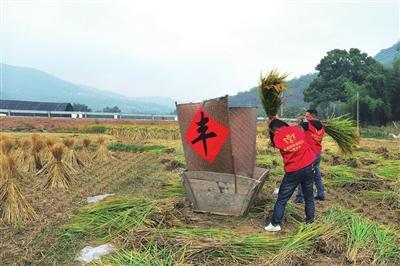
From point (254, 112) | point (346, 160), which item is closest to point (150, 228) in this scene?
point (254, 112)

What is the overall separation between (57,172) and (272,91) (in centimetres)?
422

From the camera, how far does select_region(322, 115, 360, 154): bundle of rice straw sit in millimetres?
7281

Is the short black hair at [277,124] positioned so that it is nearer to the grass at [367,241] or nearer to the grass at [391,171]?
the grass at [367,241]

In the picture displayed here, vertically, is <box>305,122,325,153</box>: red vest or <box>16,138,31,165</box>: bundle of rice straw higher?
<box>305,122,325,153</box>: red vest

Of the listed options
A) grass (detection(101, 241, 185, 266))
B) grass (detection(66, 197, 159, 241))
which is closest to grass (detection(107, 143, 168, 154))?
grass (detection(66, 197, 159, 241))

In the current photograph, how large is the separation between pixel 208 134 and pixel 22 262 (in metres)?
2.51

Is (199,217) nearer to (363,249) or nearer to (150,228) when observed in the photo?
(150,228)

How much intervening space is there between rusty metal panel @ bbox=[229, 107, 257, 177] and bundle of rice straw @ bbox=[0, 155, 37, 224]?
8.83 feet

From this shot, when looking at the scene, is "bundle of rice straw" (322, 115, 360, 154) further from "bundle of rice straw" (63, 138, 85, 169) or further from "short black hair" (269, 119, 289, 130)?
"bundle of rice straw" (63, 138, 85, 169)

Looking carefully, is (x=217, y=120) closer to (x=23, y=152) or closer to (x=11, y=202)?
(x=11, y=202)

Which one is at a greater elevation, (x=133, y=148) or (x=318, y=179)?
(x=318, y=179)

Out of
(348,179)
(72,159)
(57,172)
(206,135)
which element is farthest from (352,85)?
(206,135)

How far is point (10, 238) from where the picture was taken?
4.95 meters

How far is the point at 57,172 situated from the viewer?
7.95 meters
